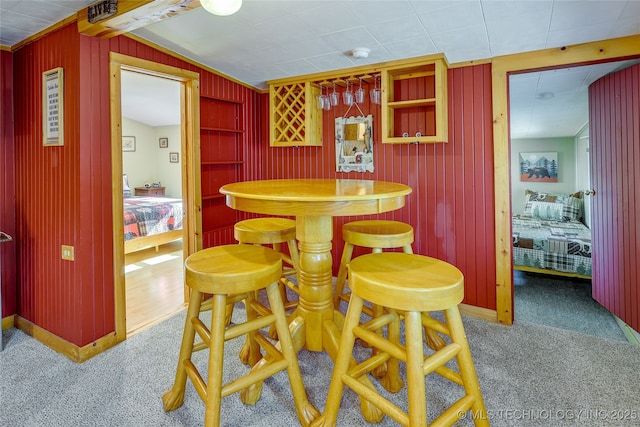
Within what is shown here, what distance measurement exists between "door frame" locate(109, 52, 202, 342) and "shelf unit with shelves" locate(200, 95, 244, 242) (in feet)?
0.45

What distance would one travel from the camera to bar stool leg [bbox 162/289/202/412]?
5.22ft

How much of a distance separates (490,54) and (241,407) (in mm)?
2714

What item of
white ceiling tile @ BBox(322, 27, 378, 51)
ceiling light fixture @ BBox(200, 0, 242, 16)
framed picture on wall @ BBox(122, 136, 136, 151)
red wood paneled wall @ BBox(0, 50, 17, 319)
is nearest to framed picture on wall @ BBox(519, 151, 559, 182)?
white ceiling tile @ BBox(322, 27, 378, 51)

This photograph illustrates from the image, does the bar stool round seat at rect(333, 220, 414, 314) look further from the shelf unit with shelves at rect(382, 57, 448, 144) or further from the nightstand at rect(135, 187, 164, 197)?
the nightstand at rect(135, 187, 164, 197)

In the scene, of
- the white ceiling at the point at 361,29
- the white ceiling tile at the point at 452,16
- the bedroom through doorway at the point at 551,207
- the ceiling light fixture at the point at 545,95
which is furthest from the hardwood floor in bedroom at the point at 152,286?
the ceiling light fixture at the point at 545,95

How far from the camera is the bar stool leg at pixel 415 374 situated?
116 cm

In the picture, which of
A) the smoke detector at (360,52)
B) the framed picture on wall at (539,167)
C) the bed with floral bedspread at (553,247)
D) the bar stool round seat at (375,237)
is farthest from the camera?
the framed picture on wall at (539,167)

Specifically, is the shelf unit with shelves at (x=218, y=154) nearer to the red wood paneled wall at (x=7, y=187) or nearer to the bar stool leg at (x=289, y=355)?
the red wood paneled wall at (x=7, y=187)

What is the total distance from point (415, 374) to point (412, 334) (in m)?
0.13

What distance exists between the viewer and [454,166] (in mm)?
2734

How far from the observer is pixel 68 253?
83.2 inches

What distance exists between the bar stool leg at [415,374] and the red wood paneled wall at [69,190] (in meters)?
1.93

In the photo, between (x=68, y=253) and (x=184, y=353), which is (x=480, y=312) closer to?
(x=184, y=353)

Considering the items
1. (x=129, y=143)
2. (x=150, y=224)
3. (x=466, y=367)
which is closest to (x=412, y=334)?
(x=466, y=367)
